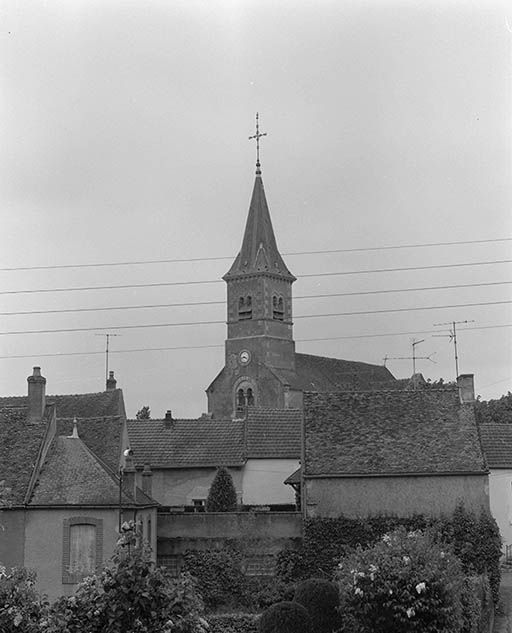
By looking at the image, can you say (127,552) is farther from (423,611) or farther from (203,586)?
(203,586)

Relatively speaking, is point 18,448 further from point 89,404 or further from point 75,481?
point 89,404

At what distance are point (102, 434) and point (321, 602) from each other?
51.4ft

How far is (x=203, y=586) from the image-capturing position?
34594 millimetres

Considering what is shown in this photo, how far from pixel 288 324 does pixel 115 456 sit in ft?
177

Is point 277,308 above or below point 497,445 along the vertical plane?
above

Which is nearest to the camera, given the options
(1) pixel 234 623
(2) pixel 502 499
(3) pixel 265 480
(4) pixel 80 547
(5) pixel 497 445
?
(1) pixel 234 623

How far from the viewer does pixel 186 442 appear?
46.4 m

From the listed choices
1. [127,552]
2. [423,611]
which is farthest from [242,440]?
[127,552]

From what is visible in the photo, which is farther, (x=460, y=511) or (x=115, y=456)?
(x=115, y=456)

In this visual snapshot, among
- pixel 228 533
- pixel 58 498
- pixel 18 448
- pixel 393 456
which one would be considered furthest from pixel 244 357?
pixel 58 498

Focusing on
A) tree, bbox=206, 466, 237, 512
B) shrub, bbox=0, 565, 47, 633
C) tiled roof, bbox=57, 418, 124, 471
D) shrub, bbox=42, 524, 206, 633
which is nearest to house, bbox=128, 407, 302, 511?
tree, bbox=206, 466, 237, 512

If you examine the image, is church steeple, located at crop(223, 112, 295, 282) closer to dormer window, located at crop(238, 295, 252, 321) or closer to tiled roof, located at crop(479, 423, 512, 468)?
dormer window, located at crop(238, 295, 252, 321)

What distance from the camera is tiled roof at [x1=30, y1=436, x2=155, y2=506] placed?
106 feet

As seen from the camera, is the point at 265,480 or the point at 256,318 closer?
the point at 265,480
